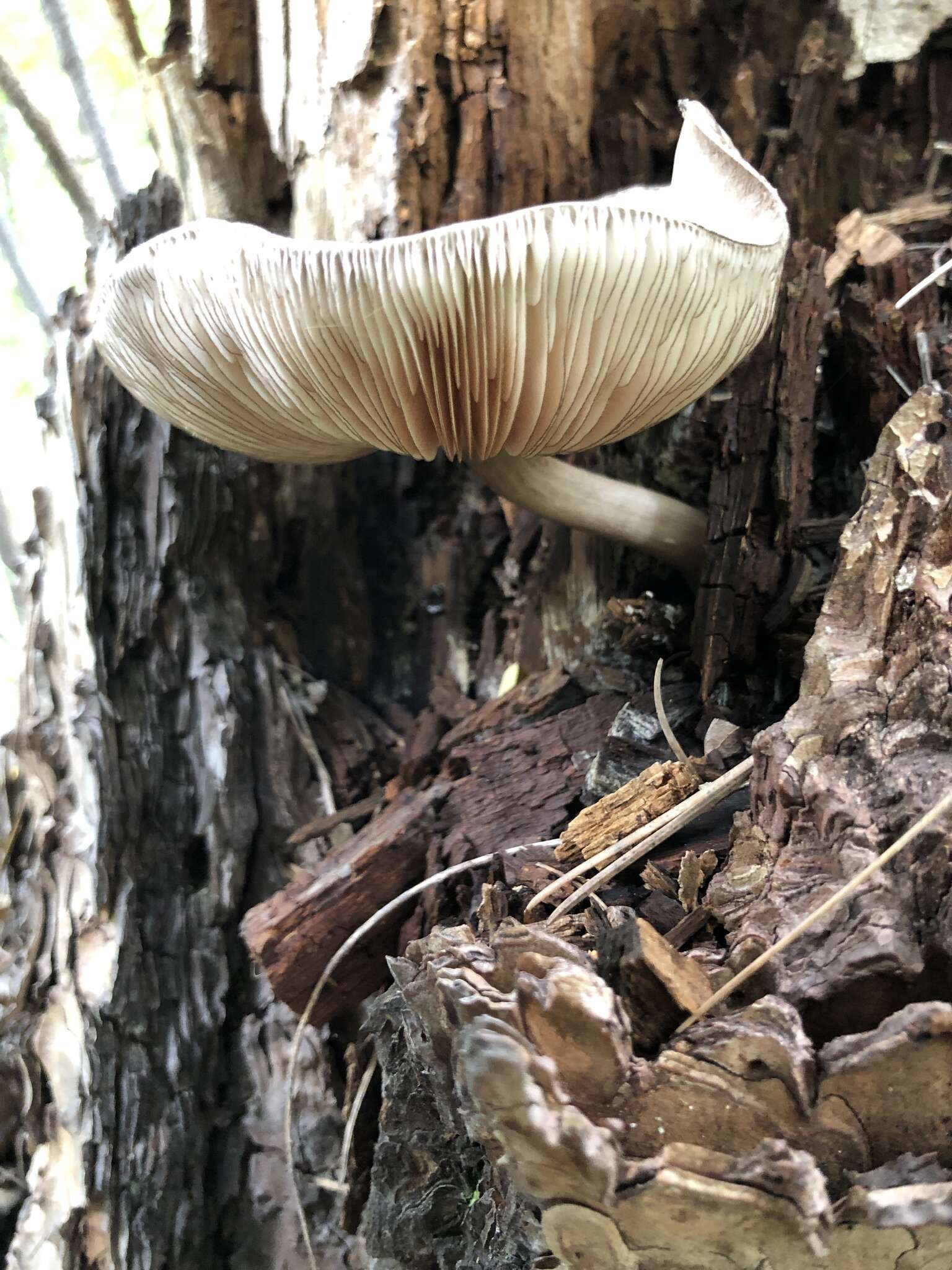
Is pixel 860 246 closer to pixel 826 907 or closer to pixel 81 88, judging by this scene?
pixel 826 907

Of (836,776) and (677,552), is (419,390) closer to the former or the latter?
(677,552)

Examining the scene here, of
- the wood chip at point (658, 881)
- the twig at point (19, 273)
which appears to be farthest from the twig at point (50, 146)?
the wood chip at point (658, 881)

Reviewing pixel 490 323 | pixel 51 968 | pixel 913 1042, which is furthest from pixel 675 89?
pixel 51 968

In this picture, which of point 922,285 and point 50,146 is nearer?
point 922,285

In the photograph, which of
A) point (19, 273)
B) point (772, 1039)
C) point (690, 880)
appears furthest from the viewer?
point (19, 273)

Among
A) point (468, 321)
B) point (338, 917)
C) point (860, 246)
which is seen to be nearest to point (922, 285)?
point (860, 246)

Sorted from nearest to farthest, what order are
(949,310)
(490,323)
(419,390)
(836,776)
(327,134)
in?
(836,776) < (490,323) < (419,390) < (949,310) < (327,134)

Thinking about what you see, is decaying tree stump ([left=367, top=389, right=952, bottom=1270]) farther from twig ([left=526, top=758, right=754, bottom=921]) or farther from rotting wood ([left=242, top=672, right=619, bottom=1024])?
rotting wood ([left=242, top=672, right=619, bottom=1024])

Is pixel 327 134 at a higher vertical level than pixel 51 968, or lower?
higher
